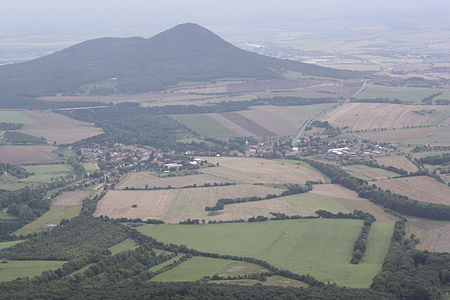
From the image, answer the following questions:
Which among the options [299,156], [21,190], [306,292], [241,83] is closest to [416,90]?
[241,83]

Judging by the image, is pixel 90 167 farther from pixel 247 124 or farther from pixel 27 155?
pixel 247 124

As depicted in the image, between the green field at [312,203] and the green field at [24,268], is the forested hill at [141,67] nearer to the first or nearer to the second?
the green field at [312,203]

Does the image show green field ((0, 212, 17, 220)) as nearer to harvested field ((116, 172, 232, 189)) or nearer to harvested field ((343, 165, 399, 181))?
harvested field ((116, 172, 232, 189))

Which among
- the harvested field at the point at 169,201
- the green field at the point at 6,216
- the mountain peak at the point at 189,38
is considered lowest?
the green field at the point at 6,216

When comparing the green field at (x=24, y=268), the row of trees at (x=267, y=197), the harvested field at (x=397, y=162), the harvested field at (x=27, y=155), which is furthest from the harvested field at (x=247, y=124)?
the green field at (x=24, y=268)

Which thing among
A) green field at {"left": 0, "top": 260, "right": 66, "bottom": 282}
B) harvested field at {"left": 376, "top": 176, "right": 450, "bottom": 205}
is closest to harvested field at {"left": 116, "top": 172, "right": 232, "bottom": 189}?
harvested field at {"left": 376, "top": 176, "right": 450, "bottom": 205}

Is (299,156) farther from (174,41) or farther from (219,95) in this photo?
(174,41)
